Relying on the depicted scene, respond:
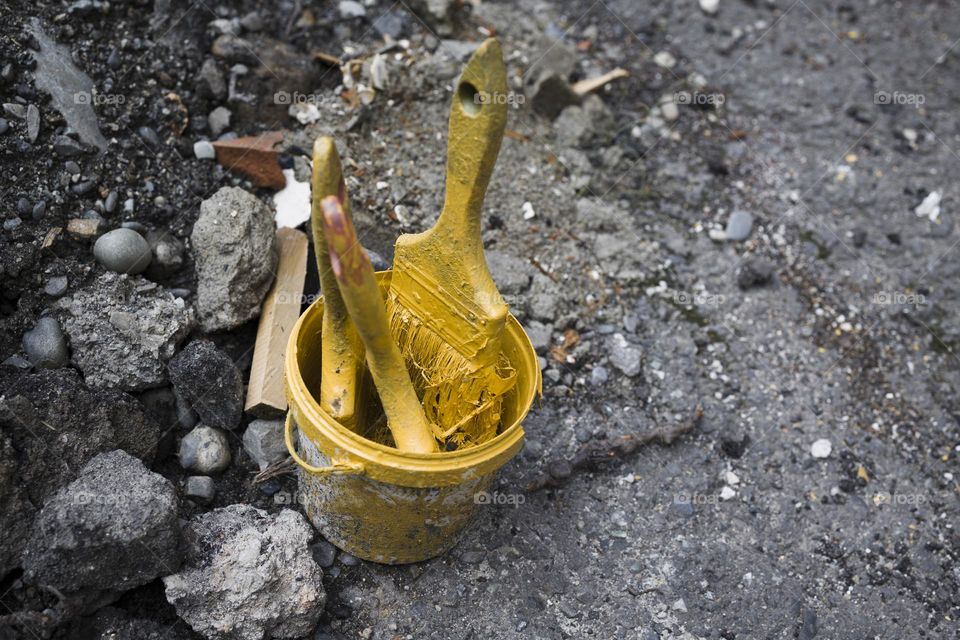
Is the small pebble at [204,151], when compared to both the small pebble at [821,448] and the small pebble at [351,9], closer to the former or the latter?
the small pebble at [351,9]

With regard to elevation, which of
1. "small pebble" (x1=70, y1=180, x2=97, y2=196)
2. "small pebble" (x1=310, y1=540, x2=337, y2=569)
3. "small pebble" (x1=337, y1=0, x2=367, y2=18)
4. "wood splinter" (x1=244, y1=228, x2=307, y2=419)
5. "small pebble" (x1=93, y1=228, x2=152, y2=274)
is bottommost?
"small pebble" (x1=310, y1=540, x2=337, y2=569)

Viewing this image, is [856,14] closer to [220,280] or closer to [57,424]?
[220,280]

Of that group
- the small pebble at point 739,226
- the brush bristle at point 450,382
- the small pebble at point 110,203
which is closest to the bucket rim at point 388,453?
the brush bristle at point 450,382

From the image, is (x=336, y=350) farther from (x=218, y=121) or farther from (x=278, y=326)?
(x=218, y=121)

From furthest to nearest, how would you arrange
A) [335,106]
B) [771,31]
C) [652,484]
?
[771,31]
[335,106]
[652,484]

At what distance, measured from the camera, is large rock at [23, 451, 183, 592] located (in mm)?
2084

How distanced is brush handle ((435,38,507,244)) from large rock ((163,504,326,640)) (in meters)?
1.00

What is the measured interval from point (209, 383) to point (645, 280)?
1.76 meters

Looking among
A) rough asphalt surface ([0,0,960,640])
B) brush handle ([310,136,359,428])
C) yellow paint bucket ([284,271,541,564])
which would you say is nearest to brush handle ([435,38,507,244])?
brush handle ([310,136,359,428])

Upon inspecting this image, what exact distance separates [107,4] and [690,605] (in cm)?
289

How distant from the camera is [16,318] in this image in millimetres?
2484

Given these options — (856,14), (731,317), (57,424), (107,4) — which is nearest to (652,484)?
(731,317)

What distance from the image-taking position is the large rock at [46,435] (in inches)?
86.7

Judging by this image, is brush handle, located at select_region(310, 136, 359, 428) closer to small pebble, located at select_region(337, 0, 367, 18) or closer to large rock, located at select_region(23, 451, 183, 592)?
large rock, located at select_region(23, 451, 183, 592)
